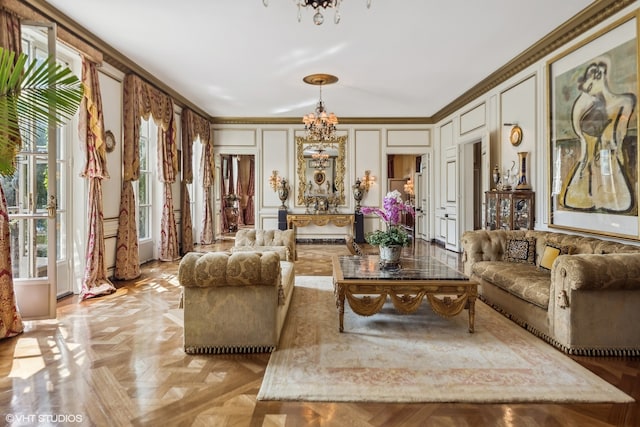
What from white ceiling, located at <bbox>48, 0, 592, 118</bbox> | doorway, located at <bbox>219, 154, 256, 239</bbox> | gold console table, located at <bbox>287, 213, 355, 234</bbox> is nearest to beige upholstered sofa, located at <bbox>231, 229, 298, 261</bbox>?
white ceiling, located at <bbox>48, 0, 592, 118</bbox>

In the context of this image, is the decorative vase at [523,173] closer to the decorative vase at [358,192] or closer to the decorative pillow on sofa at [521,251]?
the decorative pillow on sofa at [521,251]

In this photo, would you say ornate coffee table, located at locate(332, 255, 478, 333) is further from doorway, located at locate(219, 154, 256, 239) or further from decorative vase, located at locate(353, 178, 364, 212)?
doorway, located at locate(219, 154, 256, 239)

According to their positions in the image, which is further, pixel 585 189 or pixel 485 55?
pixel 485 55

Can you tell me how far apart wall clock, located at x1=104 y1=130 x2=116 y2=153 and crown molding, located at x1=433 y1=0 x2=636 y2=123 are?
533cm

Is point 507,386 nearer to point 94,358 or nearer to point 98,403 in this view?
point 98,403

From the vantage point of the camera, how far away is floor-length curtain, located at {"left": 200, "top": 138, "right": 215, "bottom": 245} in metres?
8.11

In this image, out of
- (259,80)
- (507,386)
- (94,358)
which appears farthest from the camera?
(259,80)

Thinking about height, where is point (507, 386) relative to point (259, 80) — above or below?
below

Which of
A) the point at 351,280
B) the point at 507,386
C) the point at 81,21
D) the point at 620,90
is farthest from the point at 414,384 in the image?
the point at 81,21

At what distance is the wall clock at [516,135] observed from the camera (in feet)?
16.3

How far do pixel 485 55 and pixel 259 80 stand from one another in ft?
10.6

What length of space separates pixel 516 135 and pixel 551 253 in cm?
213

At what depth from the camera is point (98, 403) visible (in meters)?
1.94
